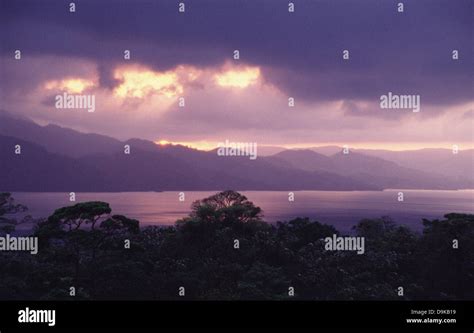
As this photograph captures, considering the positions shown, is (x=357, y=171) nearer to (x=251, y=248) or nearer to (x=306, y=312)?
(x=251, y=248)

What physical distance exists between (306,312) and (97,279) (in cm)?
1108

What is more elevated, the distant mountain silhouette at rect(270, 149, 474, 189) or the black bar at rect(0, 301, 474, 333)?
the distant mountain silhouette at rect(270, 149, 474, 189)

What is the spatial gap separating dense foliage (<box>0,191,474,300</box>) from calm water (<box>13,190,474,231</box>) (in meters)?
1.83

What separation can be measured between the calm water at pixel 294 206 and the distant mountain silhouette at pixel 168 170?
7.51 ft

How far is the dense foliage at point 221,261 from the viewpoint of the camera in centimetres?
2452

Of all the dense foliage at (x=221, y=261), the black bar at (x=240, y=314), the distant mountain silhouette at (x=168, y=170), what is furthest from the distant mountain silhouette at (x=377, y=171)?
the black bar at (x=240, y=314)

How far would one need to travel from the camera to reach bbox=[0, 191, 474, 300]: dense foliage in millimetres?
24516

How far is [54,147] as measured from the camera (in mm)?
61656

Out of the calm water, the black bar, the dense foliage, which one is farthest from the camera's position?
the calm water

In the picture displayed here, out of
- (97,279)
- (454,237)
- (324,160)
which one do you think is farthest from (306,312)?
(324,160)

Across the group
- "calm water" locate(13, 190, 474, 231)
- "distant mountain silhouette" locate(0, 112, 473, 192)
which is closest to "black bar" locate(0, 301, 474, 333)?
"calm water" locate(13, 190, 474, 231)

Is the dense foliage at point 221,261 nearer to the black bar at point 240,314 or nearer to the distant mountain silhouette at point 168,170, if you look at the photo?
the black bar at point 240,314

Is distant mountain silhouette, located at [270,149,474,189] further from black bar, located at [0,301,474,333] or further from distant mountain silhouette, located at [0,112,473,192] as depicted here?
black bar, located at [0,301,474,333]

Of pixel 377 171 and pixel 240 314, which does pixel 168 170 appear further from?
pixel 240 314
